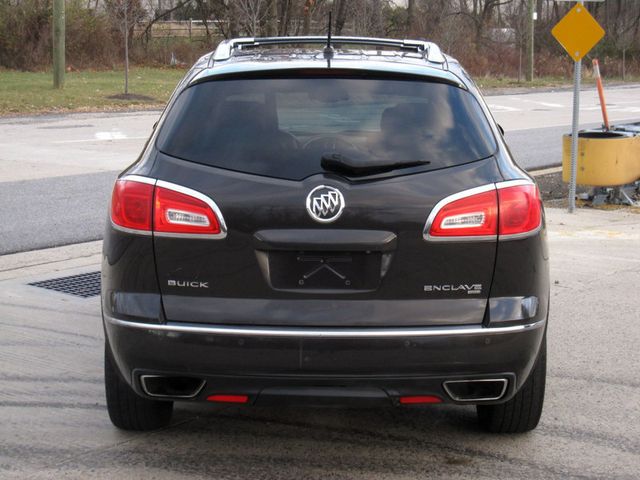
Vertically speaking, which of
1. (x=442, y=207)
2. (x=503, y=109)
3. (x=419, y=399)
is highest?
(x=442, y=207)

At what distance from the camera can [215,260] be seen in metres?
3.96

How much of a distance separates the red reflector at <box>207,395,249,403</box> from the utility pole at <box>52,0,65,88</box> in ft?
85.2

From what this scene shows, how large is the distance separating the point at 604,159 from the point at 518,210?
25.8 ft

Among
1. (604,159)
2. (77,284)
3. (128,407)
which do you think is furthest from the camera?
(604,159)

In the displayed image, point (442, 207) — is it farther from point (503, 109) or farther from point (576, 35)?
point (503, 109)

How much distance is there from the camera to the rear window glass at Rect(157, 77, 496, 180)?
4.11 m

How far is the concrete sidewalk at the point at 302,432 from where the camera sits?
4.32m

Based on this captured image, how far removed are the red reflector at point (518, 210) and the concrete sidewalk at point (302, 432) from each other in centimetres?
98

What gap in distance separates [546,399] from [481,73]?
45.1 m

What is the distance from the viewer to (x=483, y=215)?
158 inches

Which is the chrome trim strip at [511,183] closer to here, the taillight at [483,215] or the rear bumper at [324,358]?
the taillight at [483,215]

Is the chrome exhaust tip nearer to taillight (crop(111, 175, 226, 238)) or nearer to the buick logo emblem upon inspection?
taillight (crop(111, 175, 226, 238))

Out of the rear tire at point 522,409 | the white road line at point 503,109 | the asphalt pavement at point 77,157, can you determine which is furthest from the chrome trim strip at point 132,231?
the white road line at point 503,109

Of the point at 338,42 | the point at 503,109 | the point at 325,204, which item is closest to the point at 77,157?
the point at 338,42
